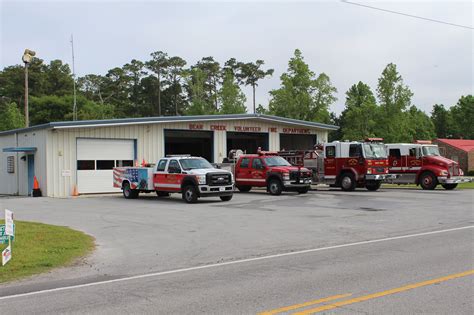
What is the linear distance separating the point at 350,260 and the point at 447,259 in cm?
169

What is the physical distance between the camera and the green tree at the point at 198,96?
6638 cm

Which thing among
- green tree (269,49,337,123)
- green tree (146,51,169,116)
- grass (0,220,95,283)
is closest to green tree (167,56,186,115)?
green tree (146,51,169,116)

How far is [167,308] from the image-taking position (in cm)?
638

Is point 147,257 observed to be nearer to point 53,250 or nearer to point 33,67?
point 53,250

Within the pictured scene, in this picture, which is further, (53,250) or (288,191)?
(288,191)

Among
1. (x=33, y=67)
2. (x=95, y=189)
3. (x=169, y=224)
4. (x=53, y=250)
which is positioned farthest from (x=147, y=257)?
(x=33, y=67)

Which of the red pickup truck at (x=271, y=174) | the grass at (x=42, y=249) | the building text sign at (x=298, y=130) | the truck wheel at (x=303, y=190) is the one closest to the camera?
the grass at (x=42, y=249)

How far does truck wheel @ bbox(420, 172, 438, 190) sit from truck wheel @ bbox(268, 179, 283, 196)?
956 cm

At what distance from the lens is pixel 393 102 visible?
178 ft

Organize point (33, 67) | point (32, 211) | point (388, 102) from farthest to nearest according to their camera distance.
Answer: point (33, 67), point (388, 102), point (32, 211)

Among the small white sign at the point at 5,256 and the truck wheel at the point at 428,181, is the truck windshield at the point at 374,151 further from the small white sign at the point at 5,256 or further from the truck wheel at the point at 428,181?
the small white sign at the point at 5,256

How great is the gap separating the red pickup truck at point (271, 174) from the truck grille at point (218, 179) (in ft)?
13.3

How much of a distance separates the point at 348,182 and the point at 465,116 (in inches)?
2498

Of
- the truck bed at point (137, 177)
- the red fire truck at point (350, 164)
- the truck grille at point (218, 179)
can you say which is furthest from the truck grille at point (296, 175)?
the truck bed at point (137, 177)
